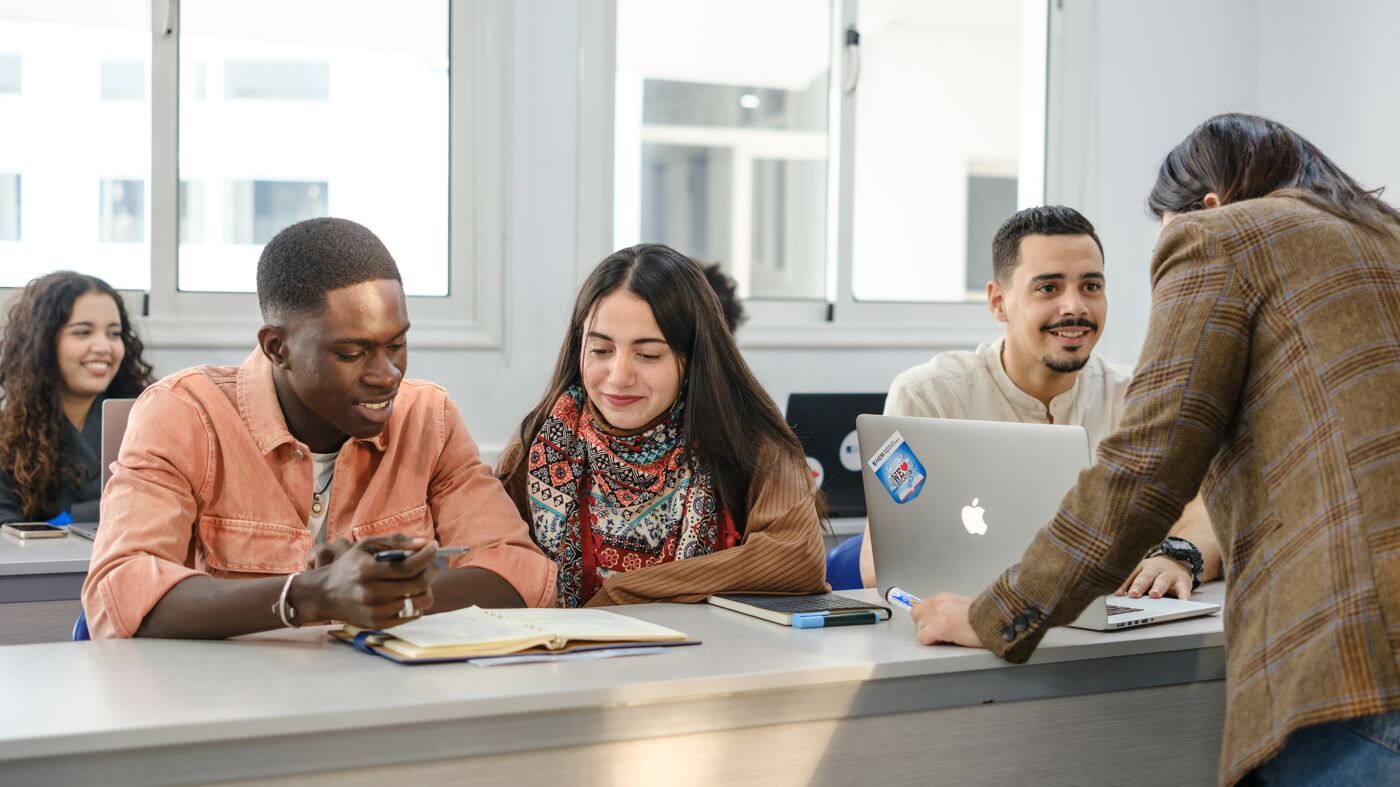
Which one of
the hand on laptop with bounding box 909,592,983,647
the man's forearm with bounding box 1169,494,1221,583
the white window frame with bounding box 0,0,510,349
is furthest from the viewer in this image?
the white window frame with bounding box 0,0,510,349

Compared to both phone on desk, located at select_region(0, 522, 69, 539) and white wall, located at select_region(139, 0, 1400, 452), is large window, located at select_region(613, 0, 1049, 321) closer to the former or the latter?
white wall, located at select_region(139, 0, 1400, 452)

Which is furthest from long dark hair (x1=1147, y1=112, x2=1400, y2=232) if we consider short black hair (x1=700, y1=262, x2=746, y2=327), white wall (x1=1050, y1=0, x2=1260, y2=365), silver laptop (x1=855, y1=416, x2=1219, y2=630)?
white wall (x1=1050, y1=0, x2=1260, y2=365)

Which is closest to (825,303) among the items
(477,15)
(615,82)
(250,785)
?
(615,82)

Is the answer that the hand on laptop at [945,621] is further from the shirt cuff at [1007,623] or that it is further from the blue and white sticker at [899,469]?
the blue and white sticker at [899,469]

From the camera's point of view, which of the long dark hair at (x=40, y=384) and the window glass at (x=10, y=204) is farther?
the window glass at (x=10, y=204)

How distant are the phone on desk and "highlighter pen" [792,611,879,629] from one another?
1966 mm

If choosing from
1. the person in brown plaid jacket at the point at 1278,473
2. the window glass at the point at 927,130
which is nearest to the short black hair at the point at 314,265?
the person in brown plaid jacket at the point at 1278,473

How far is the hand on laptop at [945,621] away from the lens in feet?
5.35

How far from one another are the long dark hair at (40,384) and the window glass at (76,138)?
0.32 meters

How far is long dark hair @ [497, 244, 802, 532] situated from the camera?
2.15 metres

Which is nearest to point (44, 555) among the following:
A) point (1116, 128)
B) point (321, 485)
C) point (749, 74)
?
point (321, 485)

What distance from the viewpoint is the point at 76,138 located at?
12.6ft

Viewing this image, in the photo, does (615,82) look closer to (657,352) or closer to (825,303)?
(825,303)

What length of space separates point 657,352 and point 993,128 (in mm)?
3678
